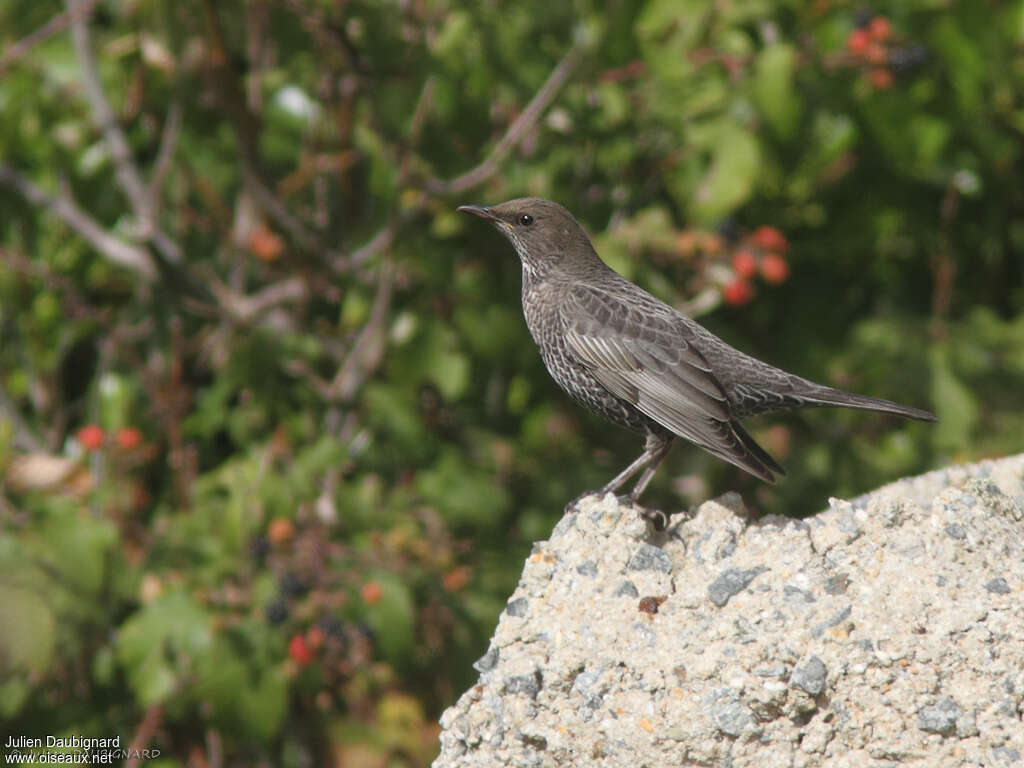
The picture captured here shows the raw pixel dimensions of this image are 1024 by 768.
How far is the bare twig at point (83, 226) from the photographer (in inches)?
210

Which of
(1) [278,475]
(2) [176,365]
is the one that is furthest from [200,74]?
(1) [278,475]

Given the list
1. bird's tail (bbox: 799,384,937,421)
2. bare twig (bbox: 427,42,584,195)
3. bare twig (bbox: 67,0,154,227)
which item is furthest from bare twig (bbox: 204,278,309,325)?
bird's tail (bbox: 799,384,937,421)

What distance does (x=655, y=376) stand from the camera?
390 centimetres

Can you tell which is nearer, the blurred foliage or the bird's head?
the bird's head

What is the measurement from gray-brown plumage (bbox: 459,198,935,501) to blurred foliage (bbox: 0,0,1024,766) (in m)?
0.88

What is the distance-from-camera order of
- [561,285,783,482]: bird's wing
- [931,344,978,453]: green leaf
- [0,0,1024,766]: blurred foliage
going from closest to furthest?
[561,285,783,482]: bird's wing
[0,0,1024,766]: blurred foliage
[931,344,978,453]: green leaf

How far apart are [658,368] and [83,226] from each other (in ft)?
8.91

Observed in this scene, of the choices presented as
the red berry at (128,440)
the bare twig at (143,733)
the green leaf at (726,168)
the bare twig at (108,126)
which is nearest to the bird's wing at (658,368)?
the green leaf at (726,168)

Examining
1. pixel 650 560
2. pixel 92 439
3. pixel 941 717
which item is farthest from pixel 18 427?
pixel 941 717

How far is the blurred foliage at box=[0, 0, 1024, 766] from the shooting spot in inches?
186

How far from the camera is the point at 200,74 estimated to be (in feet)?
17.6

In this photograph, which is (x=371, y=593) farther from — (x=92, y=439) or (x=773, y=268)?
Answer: (x=773, y=268)

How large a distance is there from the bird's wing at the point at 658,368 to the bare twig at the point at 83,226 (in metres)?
2.09

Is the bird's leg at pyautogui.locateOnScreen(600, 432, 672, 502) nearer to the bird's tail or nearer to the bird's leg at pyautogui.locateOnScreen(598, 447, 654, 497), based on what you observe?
the bird's leg at pyautogui.locateOnScreen(598, 447, 654, 497)
